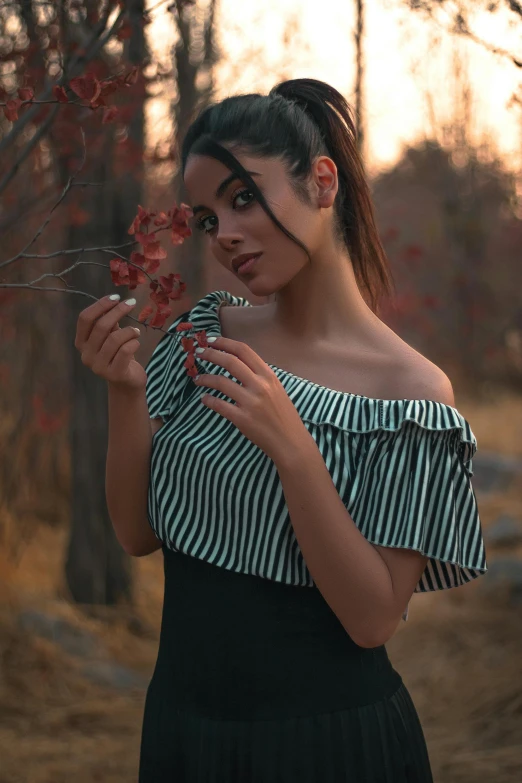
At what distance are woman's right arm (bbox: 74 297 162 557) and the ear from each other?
0.46 metres

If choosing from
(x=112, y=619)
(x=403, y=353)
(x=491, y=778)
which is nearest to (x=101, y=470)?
(x=112, y=619)

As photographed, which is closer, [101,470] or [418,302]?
[101,470]

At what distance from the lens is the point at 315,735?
1631 mm

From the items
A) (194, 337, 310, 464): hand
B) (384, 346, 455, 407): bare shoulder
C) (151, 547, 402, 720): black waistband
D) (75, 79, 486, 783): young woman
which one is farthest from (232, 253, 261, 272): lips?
(151, 547, 402, 720): black waistband

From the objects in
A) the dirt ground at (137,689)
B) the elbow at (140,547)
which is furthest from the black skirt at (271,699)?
the dirt ground at (137,689)

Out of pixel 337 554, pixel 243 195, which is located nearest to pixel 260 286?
pixel 243 195

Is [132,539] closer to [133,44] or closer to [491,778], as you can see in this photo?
[491,778]

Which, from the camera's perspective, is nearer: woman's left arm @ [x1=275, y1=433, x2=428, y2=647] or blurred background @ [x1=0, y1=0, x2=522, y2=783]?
woman's left arm @ [x1=275, y1=433, x2=428, y2=647]

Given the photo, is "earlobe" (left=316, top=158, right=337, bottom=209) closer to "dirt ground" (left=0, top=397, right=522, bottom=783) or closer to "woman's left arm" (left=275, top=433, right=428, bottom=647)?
"woman's left arm" (left=275, top=433, right=428, bottom=647)

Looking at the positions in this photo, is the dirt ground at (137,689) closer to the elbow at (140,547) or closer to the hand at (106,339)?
the elbow at (140,547)

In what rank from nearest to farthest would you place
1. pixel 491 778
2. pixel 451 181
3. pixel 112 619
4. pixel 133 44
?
pixel 491 778 → pixel 133 44 → pixel 112 619 → pixel 451 181

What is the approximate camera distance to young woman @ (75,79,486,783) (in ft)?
5.12

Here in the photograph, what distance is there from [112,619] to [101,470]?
756mm

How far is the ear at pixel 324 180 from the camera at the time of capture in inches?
69.7
